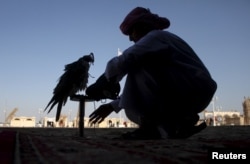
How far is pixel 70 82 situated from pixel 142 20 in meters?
1.74

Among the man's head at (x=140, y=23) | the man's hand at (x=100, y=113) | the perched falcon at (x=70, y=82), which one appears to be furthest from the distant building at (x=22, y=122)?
the man's head at (x=140, y=23)

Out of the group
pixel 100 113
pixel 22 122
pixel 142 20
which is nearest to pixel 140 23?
pixel 142 20

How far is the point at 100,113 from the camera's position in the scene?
9.20 ft

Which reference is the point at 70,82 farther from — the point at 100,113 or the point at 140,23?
the point at 140,23

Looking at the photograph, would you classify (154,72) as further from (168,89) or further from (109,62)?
(109,62)

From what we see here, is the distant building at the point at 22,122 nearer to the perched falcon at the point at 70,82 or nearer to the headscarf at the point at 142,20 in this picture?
the perched falcon at the point at 70,82

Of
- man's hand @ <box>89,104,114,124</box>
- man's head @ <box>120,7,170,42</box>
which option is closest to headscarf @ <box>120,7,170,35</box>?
man's head @ <box>120,7,170,42</box>

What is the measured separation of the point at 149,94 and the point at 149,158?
1466 mm

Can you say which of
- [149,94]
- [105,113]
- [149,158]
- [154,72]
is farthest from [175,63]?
[149,158]

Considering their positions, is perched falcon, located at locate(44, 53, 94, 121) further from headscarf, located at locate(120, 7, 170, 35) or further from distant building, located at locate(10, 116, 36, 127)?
distant building, located at locate(10, 116, 36, 127)

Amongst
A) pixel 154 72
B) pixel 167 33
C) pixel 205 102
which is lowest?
pixel 205 102

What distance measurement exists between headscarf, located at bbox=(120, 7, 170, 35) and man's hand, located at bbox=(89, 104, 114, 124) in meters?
0.80

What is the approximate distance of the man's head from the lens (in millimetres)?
2699

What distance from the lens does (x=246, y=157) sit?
984mm
